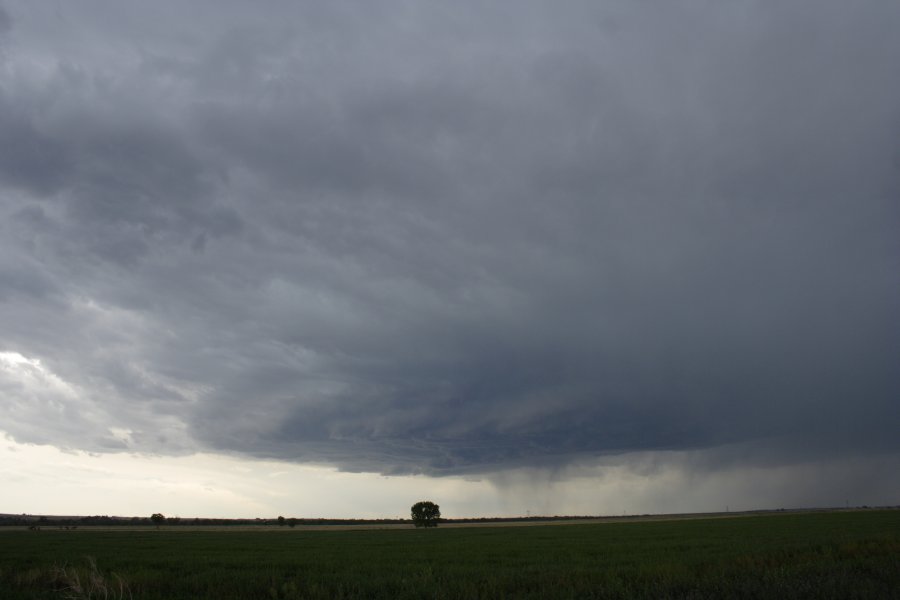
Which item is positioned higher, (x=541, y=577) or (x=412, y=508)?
(x=541, y=577)

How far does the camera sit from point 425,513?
15062 centimetres

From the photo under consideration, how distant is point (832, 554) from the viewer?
26906 millimetres

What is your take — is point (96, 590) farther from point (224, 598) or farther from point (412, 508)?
point (412, 508)

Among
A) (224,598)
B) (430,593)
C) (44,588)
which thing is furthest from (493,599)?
(44,588)

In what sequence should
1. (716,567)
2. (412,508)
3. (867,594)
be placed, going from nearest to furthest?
(867,594) → (716,567) → (412,508)

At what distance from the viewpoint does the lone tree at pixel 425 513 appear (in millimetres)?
150375

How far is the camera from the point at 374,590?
778 inches


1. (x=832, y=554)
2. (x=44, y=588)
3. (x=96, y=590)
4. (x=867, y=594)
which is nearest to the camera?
(x=867, y=594)

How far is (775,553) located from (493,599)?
63.8 feet

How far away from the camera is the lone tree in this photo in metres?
150

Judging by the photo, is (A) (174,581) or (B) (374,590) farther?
(A) (174,581)

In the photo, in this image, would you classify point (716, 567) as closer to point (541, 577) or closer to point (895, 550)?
point (541, 577)

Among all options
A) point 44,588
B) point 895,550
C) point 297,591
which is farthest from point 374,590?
point 895,550

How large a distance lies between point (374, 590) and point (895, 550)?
2477 centimetres
